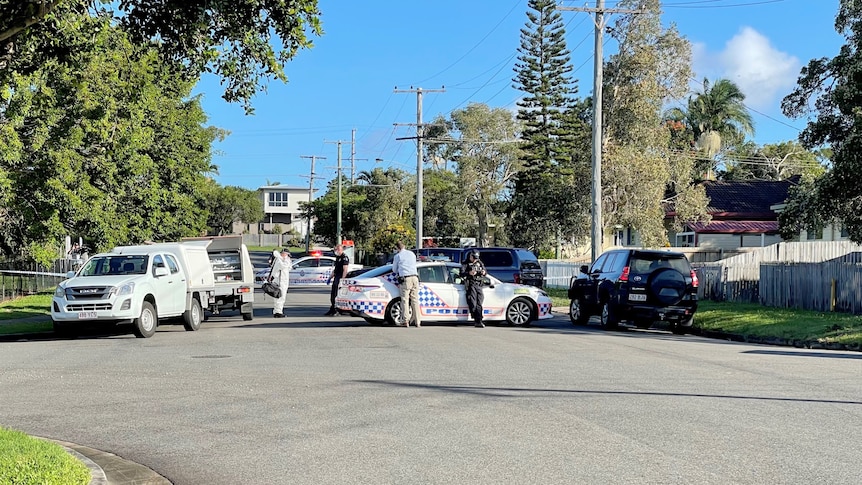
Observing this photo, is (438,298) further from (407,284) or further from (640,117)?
(640,117)

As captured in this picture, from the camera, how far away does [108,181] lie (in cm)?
3275

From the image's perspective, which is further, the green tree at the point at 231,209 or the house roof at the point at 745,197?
the green tree at the point at 231,209

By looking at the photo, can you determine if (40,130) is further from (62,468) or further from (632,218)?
(632,218)

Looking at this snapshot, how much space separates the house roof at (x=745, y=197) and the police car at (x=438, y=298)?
31.8 m

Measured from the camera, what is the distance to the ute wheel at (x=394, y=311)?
21.5 meters

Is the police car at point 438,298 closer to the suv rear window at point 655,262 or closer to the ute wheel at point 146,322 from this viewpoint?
the suv rear window at point 655,262

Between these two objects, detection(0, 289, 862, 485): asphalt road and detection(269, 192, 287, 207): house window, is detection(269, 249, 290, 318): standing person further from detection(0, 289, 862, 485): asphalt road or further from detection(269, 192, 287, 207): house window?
detection(269, 192, 287, 207): house window

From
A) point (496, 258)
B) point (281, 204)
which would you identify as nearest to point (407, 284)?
point (496, 258)

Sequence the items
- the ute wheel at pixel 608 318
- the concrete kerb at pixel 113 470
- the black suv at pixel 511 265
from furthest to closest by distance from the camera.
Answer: the black suv at pixel 511 265 < the ute wheel at pixel 608 318 < the concrete kerb at pixel 113 470

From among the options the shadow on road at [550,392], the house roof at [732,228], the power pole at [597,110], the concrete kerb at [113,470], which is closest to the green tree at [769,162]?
the house roof at [732,228]

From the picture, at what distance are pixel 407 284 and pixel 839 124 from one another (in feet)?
43.9

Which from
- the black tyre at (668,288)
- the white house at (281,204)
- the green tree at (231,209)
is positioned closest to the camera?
the black tyre at (668,288)

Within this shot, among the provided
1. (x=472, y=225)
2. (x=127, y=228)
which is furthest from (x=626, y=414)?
(x=472, y=225)

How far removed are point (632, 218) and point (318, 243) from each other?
77712mm
